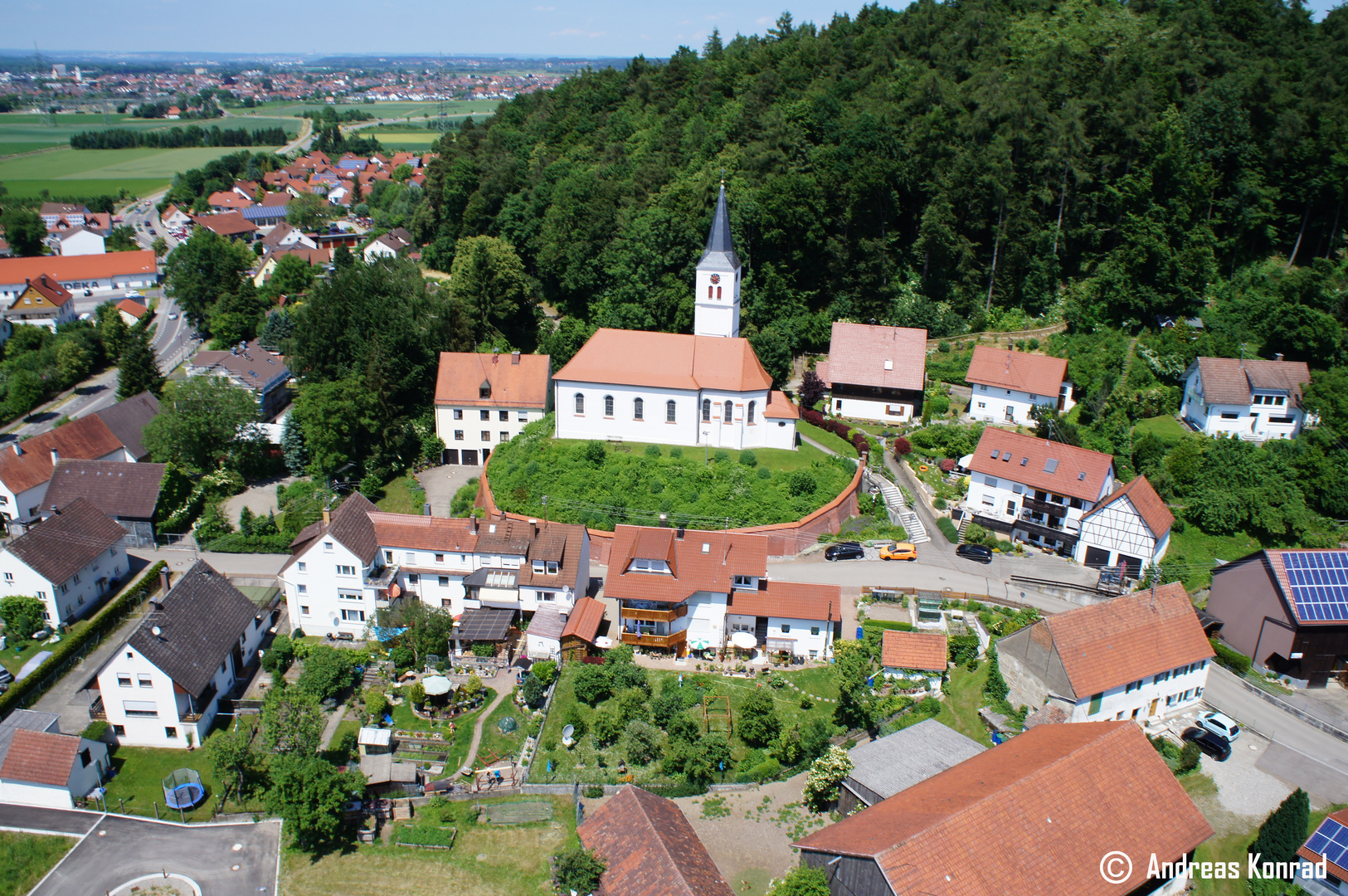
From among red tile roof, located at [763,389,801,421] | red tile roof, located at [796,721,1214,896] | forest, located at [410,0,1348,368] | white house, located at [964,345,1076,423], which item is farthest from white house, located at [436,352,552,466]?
red tile roof, located at [796,721,1214,896]

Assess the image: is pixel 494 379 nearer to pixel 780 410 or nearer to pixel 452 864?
pixel 780 410

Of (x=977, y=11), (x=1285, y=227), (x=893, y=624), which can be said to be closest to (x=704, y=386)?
(x=893, y=624)

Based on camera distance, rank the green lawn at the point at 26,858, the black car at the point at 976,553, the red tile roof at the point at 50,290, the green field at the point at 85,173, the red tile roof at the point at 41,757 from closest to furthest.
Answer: the green lawn at the point at 26,858
the red tile roof at the point at 41,757
the black car at the point at 976,553
the red tile roof at the point at 50,290
the green field at the point at 85,173

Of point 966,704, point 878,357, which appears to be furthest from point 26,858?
point 878,357

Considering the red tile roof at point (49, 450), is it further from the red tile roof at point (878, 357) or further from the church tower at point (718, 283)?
the red tile roof at point (878, 357)

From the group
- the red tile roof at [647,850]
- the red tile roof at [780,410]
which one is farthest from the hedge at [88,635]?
the red tile roof at [780,410]

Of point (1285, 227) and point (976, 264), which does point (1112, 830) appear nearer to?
point (976, 264)
